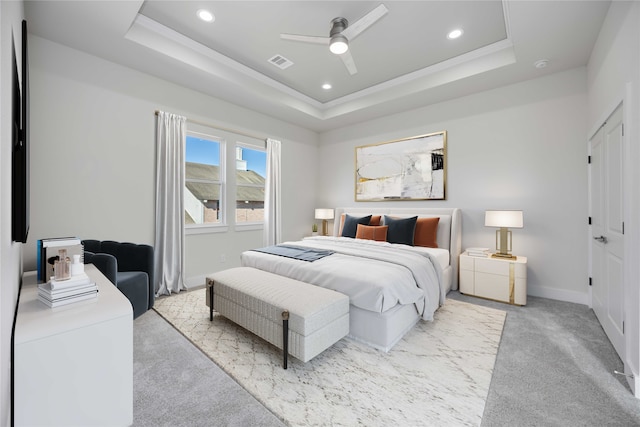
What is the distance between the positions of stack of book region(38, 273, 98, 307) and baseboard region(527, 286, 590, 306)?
4.57m

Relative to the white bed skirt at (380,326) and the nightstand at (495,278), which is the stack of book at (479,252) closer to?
the nightstand at (495,278)

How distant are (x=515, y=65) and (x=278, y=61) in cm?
289

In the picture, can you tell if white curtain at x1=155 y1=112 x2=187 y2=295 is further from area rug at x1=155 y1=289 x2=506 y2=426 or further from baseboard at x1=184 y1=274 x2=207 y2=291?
area rug at x1=155 y1=289 x2=506 y2=426

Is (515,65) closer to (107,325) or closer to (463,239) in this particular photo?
(463,239)

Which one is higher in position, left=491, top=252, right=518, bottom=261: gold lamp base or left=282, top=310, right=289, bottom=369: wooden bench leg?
left=491, top=252, right=518, bottom=261: gold lamp base

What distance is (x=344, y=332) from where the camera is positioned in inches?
88.3

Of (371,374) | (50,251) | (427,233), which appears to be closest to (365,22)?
(427,233)

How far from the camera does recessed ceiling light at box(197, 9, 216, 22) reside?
270cm

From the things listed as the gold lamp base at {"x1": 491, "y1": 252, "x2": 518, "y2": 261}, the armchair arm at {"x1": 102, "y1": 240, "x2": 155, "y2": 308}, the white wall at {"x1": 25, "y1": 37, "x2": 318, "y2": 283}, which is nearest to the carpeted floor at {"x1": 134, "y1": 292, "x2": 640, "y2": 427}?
the armchair arm at {"x1": 102, "y1": 240, "x2": 155, "y2": 308}

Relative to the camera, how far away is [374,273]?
2.37 m

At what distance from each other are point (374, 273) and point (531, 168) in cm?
279

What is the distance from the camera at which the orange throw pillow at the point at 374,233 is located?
4035 mm

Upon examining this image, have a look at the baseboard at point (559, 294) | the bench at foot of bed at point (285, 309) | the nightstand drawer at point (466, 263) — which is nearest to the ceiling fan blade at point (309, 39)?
the bench at foot of bed at point (285, 309)

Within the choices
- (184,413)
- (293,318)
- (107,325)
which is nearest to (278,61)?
(293,318)
